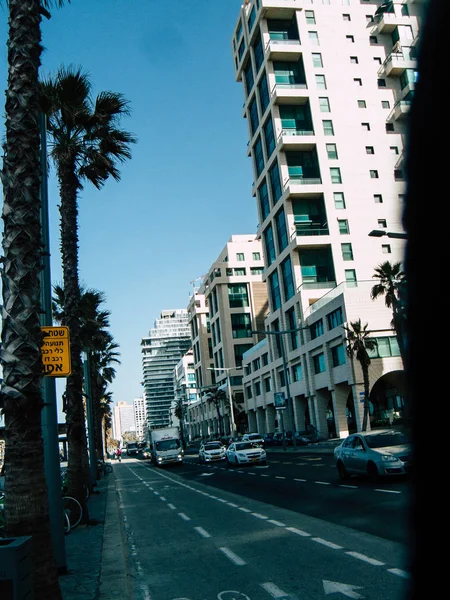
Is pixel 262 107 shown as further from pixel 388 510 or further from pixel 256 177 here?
pixel 388 510

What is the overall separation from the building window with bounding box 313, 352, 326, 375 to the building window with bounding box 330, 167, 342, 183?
1746cm

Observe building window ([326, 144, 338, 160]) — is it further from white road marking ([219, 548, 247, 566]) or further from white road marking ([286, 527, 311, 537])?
white road marking ([219, 548, 247, 566])

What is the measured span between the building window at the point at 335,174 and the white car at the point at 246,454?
30962mm

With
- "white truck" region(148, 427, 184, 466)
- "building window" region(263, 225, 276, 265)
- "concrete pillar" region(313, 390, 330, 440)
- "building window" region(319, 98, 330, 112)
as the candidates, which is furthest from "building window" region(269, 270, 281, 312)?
"white truck" region(148, 427, 184, 466)

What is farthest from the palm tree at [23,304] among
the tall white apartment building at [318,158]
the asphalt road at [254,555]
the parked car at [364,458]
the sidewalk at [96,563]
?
the tall white apartment building at [318,158]

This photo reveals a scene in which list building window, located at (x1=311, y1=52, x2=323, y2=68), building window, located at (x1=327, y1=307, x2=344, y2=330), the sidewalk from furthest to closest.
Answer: building window, located at (x1=311, y1=52, x2=323, y2=68) → building window, located at (x1=327, y1=307, x2=344, y2=330) → the sidewalk

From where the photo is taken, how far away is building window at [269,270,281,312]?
63688mm

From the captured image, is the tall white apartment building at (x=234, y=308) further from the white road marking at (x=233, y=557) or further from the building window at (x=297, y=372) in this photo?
the white road marking at (x=233, y=557)

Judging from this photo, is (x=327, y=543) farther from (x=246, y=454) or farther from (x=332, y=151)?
(x=332, y=151)

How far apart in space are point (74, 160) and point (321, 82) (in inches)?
1926

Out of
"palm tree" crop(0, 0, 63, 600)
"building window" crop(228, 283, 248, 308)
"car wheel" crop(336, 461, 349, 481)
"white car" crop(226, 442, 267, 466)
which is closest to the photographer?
"palm tree" crop(0, 0, 63, 600)

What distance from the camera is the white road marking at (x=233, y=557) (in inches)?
345

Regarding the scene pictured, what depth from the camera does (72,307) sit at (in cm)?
1622

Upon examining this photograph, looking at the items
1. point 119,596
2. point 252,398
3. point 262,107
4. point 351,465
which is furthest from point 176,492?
point 252,398
